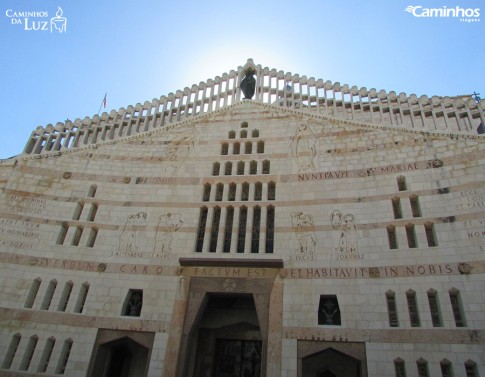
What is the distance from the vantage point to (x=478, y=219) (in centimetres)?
1338

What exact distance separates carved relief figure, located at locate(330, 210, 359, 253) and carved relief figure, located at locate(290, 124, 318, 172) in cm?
256

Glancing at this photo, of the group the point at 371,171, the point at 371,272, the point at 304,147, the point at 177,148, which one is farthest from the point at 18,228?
the point at 371,171

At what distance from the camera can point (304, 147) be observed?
1734cm

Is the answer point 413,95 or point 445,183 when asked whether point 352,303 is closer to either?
point 445,183

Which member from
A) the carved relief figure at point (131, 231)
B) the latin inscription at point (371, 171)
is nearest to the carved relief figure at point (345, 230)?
the latin inscription at point (371, 171)

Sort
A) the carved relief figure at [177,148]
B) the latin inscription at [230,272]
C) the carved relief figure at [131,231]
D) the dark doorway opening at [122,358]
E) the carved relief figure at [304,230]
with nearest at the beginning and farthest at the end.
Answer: the dark doorway opening at [122,358]
the latin inscription at [230,272]
the carved relief figure at [304,230]
the carved relief figure at [131,231]
the carved relief figure at [177,148]

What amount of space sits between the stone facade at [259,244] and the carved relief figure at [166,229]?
0.05 meters

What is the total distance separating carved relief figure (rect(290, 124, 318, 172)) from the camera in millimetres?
16812

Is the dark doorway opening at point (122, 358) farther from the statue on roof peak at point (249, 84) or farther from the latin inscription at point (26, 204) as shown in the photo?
the statue on roof peak at point (249, 84)

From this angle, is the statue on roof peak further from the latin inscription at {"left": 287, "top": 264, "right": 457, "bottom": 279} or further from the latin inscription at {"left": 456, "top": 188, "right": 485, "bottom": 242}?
the latin inscription at {"left": 456, "top": 188, "right": 485, "bottom": 242}

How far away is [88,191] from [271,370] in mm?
11092

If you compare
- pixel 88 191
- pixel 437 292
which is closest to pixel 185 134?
pixel 88 191

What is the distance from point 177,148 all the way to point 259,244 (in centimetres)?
656

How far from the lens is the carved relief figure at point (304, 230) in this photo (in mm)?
14789
